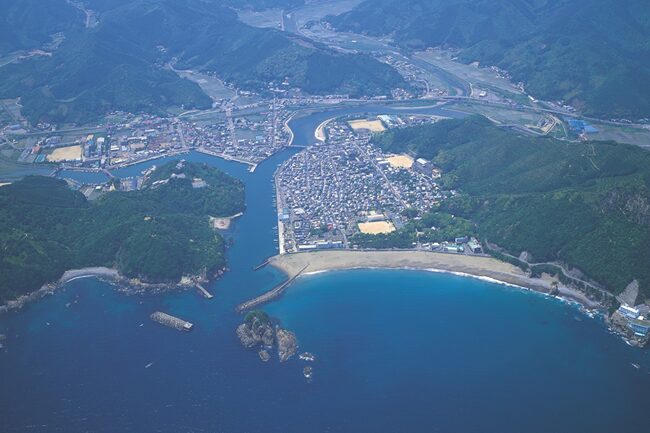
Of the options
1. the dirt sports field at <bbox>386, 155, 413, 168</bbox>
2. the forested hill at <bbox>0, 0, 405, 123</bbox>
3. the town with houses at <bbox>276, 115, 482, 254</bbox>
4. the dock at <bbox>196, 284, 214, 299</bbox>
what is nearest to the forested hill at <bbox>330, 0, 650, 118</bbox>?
the forested hill at <bbox>0, 0, 405, 123</bbox>

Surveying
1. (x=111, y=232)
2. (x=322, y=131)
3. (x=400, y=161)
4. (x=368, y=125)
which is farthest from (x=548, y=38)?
(x=111, y=232)

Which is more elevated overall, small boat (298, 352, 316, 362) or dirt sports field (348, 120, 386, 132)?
dirt sports field (348, 120, 386, 132)

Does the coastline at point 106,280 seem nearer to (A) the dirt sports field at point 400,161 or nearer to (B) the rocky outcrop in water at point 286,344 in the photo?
(B) the rocky outcrop in water at point 286,344

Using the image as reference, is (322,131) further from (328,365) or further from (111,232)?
(328,365)

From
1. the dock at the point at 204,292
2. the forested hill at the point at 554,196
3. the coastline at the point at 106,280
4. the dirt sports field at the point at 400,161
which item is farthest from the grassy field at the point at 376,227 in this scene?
the dock at the point at 204,292

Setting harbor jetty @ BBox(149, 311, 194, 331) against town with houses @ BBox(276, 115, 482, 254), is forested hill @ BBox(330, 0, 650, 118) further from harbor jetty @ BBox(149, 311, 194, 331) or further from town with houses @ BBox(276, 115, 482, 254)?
harbor jetty @ BBox(149, 311, 194, 331)

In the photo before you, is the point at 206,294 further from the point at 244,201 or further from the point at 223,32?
the point at 223,32
